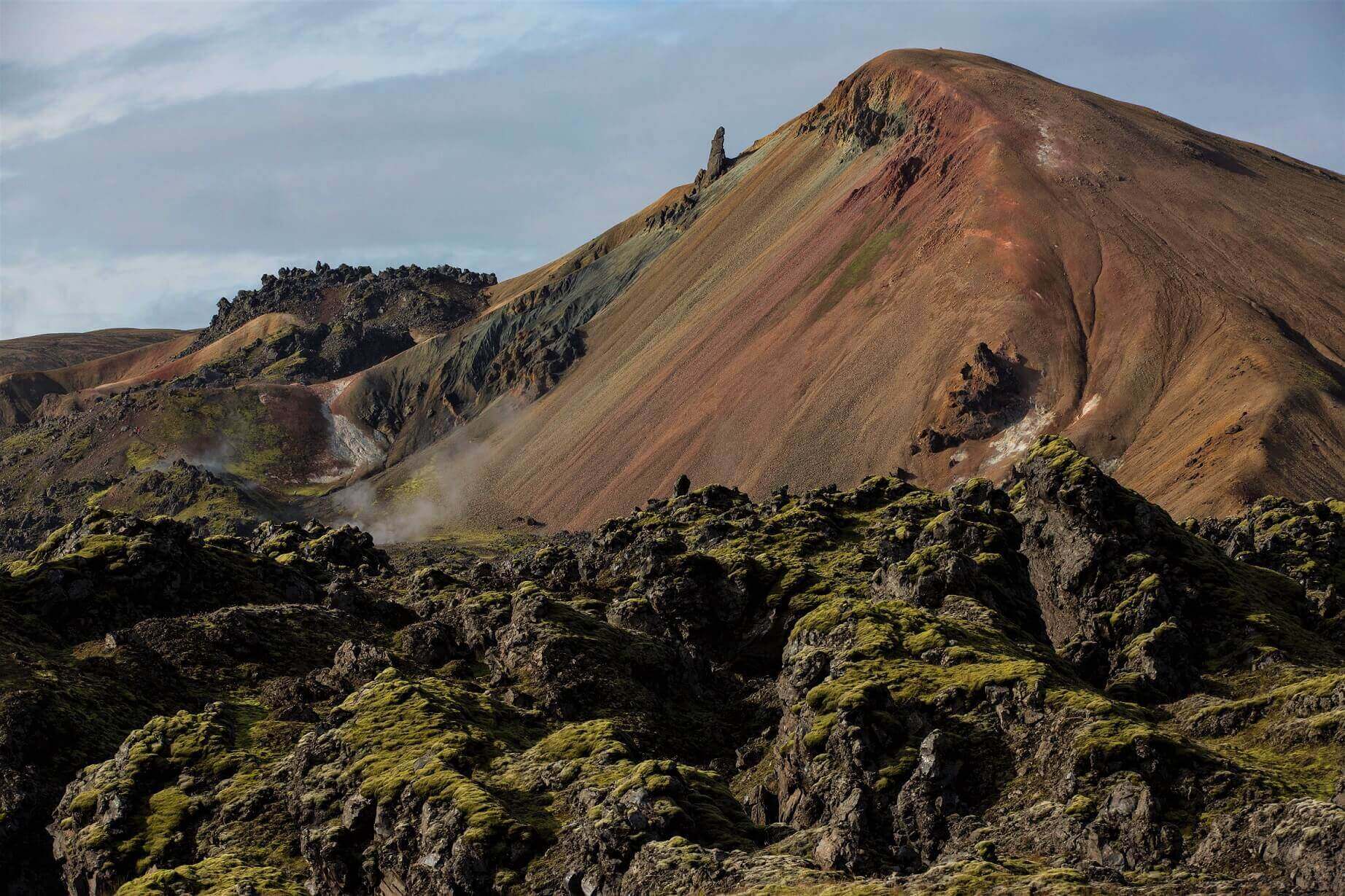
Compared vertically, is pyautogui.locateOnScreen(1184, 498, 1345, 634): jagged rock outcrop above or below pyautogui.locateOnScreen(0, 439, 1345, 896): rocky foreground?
above

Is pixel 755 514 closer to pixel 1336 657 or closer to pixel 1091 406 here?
pixel 1336 657

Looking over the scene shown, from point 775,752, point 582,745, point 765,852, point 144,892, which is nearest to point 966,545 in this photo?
point 775,752

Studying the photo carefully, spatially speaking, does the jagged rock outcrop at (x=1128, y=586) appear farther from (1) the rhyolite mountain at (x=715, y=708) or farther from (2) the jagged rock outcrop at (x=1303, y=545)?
(2) the jagged rock outcrop at (x=1303, y=545)

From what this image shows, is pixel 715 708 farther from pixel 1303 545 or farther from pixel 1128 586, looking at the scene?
pixel 1303 545

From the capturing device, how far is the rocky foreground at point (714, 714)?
122 feet

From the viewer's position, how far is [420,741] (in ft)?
150

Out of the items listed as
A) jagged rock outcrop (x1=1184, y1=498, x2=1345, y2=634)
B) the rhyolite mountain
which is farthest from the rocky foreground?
jagged rock outcrop (x1=1184, y1=498, x2=1345, y2=634)

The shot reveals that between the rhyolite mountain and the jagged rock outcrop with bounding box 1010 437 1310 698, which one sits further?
the jagged rock outcrop with bounding box 1010 437 1310 698

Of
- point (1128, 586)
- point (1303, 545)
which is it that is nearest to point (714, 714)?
point (1128, 586)

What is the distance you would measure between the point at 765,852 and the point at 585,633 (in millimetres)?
27605

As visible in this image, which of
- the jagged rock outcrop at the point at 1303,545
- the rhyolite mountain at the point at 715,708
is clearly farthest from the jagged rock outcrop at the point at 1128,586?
the jagged rock outcrop at the point at 1303,545

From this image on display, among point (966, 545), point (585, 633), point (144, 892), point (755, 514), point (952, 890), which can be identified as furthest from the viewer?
point (755, 514)

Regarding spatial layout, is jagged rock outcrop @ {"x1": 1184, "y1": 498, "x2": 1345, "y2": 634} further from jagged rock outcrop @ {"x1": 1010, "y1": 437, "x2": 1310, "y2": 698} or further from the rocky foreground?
jagged rock outcrop @ {"x1": 1010, "y1": 437, "x2": 1310, "y2": 698}

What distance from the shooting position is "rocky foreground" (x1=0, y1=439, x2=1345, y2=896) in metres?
37.2
